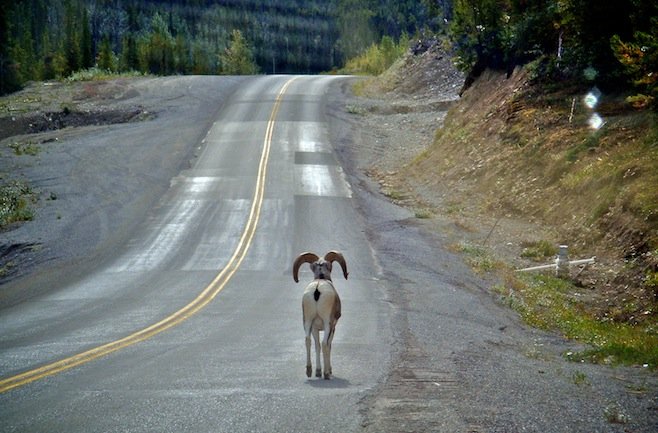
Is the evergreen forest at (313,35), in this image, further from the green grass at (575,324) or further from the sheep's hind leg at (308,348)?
the sheep's hind leg at (308,348)

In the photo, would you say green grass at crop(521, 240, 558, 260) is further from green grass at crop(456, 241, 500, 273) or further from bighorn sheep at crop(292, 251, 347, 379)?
bighorn sheep at crop(292, 251, 347, 379)

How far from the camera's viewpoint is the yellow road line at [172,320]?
10711mm

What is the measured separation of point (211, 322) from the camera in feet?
52.2

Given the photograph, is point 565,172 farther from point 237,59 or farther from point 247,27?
point 247,27

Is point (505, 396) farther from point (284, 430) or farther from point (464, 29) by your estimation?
point (464, 29)

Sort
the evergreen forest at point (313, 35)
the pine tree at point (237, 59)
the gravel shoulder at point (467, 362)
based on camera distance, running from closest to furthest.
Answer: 1. the gravel shoulder at point (467, 362)
2. the evergreen forest at point (313, 35)
3. the pine tree at point (237, 59)

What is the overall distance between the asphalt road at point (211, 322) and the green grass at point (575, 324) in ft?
10.3

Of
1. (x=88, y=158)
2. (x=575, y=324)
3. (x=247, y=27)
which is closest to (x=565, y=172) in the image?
(x=575, y=324)

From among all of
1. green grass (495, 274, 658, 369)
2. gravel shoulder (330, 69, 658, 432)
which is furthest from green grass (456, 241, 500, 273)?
green grass (495, 274, 658, 369)

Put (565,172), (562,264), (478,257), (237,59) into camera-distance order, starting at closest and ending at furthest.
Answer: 1. (562,264)
2. (478,257)
3. (565,172)
4. (237,59)

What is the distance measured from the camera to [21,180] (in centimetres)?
3638

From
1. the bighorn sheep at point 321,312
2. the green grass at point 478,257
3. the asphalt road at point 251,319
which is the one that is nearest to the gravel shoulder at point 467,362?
the asphalt road at point 251,319

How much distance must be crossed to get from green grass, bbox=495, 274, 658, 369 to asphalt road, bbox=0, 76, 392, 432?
314 centimetres

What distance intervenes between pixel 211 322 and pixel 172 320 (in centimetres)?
74
